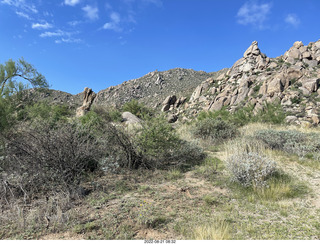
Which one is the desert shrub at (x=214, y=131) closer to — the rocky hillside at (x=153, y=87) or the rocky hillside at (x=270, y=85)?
the rocky hillside at (x=270, y=85)

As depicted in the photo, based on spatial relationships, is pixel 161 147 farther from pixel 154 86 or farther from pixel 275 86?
pixel 154 86

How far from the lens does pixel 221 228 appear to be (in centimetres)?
246

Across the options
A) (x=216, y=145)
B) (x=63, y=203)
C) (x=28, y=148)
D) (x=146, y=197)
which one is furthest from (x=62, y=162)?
(x=216, y=145)

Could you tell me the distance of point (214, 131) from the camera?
9.27 metres

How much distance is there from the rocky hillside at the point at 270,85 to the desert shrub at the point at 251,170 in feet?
39.2

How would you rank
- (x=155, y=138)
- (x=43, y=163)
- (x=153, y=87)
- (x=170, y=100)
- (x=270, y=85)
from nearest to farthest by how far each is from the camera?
(x=43, y=163), (x=155, y=138), (x=270, y=85), (x=170, y=100), (x=153, y=87)

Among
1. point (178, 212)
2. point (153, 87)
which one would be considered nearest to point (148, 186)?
point (178, 212)

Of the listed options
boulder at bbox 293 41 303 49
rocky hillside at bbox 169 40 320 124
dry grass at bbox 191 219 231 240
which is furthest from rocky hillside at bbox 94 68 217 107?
dry grass at bbox 191 219 231 240

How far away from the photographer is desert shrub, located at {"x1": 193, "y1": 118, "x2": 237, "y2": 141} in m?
9.21

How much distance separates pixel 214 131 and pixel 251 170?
5.15m

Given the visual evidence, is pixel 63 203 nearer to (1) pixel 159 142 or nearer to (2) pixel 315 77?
(1) pixel 159 142

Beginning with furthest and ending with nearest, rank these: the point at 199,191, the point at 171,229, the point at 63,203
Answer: the point at 199,191 < the point at 63,203 < the point at 171,229

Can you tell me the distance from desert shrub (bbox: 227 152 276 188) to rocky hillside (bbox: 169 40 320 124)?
11947 millimetres

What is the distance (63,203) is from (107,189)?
100 centimetres
